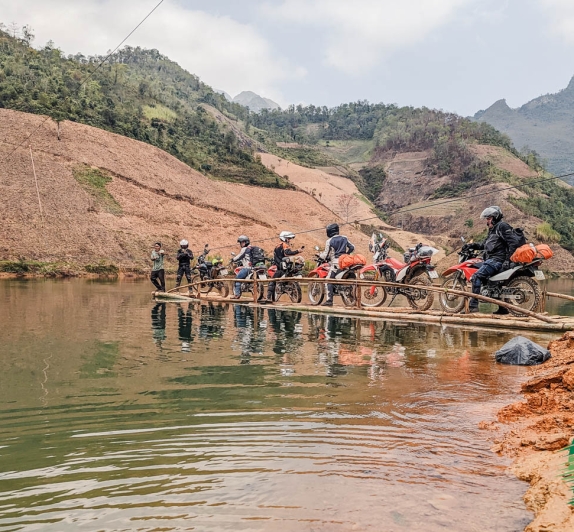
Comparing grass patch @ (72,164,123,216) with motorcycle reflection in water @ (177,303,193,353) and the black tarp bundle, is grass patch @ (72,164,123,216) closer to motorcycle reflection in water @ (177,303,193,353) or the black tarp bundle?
motorcycle reflection in water @ (177,303,193,353)

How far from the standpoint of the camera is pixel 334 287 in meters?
14.2

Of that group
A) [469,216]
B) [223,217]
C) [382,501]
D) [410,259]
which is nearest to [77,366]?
[382,501]

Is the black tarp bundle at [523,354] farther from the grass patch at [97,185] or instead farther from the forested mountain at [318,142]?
the grass patch at [97,185]

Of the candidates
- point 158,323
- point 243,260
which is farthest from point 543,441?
point 243,260

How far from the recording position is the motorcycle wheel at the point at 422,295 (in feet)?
40.7

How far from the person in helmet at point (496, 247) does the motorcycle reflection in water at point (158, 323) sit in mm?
5953

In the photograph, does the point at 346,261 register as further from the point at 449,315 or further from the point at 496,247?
the point at 496,247

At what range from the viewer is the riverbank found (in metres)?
2.99

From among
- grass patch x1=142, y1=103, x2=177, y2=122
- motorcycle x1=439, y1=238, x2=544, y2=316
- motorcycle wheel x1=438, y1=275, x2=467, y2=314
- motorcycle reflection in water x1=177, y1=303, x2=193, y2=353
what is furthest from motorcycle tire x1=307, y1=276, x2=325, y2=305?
grass patch x1=142, y1=103, x2=177, y2=122

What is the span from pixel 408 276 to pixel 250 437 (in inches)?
344

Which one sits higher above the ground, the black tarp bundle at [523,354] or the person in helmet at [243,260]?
the person in helmet at [243,260]

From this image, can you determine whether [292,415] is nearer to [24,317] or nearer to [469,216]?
[24,317]

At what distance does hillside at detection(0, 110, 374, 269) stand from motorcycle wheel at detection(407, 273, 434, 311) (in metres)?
25.1

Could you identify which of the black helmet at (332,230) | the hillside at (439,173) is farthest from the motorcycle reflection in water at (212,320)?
the hillside at (439,173)
